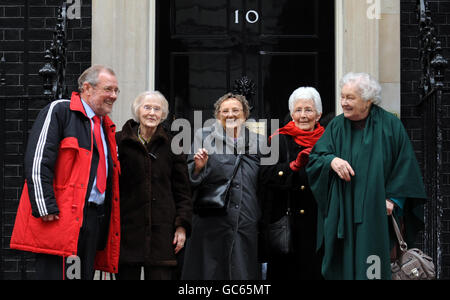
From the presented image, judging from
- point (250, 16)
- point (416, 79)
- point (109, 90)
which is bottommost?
point (109, 90)

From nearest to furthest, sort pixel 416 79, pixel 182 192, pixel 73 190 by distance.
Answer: pixel 73 190 → pixel 182 192 → pixel 416 79

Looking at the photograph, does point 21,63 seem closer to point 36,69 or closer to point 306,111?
point 36,69

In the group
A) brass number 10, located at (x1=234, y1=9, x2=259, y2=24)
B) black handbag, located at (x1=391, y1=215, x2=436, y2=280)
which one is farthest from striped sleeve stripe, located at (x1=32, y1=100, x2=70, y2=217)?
brass number 10, located at (x1=234, y1=9, x2=259, y2=24)

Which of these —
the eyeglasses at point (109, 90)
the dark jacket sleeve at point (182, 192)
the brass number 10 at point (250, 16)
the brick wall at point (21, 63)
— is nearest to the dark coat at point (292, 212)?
the dark jacket sleeve at point (182, 192)

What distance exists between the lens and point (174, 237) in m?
5.43

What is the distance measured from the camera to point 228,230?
18.0 feet

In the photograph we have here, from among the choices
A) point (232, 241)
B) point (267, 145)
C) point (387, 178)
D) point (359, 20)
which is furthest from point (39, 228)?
point (359, 20)

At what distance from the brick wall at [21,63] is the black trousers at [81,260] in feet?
9.70

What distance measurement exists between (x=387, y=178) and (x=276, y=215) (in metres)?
0.90

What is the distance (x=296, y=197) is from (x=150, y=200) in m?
1.04

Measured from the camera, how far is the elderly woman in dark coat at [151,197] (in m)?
5.30

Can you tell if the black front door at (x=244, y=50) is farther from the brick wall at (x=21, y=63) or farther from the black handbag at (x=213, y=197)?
the black handbag at (x=213, y=197)

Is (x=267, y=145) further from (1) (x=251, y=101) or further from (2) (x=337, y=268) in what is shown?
(1) (x=251, y=101)

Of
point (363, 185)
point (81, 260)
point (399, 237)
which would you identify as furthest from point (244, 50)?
point (81, 260)
